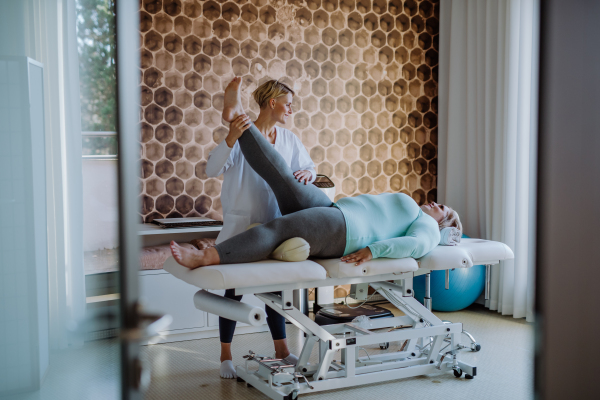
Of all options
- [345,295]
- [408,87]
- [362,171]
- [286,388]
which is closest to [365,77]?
[408,87]

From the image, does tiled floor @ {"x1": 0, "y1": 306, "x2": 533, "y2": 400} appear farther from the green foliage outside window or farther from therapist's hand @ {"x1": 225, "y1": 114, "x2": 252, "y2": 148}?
the green foliage outside window

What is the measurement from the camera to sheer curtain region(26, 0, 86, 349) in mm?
679

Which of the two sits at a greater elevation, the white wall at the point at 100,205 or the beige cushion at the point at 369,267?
the white wall at the point at 100,205

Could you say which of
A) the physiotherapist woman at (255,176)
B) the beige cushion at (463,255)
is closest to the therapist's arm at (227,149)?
the physiotherapist woman at (255,176)

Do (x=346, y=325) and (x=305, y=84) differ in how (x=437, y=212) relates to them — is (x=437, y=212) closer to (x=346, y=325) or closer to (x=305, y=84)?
(x=346, y=325)

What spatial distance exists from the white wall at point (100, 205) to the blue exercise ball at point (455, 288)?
292 cm

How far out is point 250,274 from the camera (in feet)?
6.05

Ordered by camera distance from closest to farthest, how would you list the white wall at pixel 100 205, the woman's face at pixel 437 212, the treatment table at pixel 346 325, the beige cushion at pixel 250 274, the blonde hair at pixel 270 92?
1. the white wall at pixel 100 205
2. the beige cushion at pixel 250 274
3. the treatment table at pixel 346 325
4. the blonde hair at pixel 270 92
5. the woman's face at pixel 437 212

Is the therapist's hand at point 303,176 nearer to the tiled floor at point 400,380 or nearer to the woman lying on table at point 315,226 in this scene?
the woman lying on table at point 315,226

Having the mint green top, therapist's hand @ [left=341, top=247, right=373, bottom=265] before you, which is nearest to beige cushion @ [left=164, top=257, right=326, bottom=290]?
therapist's hand @ [left=341, top=247, right=373, bottom=265]

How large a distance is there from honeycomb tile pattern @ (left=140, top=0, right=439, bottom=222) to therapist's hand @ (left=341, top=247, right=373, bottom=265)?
1.63 metres

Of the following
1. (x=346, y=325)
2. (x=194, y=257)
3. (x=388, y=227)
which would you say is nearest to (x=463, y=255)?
(x=388, y=227)

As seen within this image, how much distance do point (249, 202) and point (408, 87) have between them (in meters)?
2.25

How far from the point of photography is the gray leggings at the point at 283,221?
6.48ft
